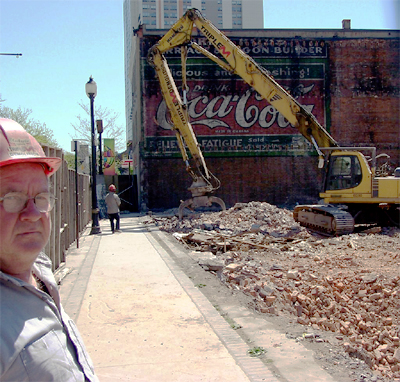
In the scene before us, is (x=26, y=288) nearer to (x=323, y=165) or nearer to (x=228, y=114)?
(x=323, y=165)

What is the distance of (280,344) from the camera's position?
4.96m

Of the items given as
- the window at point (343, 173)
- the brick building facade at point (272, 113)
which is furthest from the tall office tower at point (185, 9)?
the window at point (343, 173)

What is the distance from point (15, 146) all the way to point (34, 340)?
0.66 meters

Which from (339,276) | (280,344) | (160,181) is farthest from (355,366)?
(160,181)

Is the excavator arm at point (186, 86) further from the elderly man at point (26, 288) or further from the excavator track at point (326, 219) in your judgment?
the elderly man at point (26, 288)

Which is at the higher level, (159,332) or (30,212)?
(30,212)

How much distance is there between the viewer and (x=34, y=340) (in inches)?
57.1

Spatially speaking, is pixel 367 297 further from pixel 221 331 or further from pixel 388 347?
pixel 221 331

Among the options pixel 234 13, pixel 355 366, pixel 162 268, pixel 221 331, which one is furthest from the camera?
pixel 234 13

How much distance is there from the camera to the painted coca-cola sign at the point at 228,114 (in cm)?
2756

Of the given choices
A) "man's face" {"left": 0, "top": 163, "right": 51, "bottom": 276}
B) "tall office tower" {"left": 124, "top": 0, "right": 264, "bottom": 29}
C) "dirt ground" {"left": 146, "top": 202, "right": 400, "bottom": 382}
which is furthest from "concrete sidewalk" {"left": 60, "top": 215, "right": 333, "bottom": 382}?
"tall office tower" {"left": 124, "top": 0, "right": 264, "bottom": 29}

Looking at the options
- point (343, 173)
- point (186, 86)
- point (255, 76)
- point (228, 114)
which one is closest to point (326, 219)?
point (343, 173)

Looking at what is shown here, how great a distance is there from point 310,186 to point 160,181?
956cm

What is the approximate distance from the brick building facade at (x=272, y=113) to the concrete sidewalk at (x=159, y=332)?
60.9 ft
